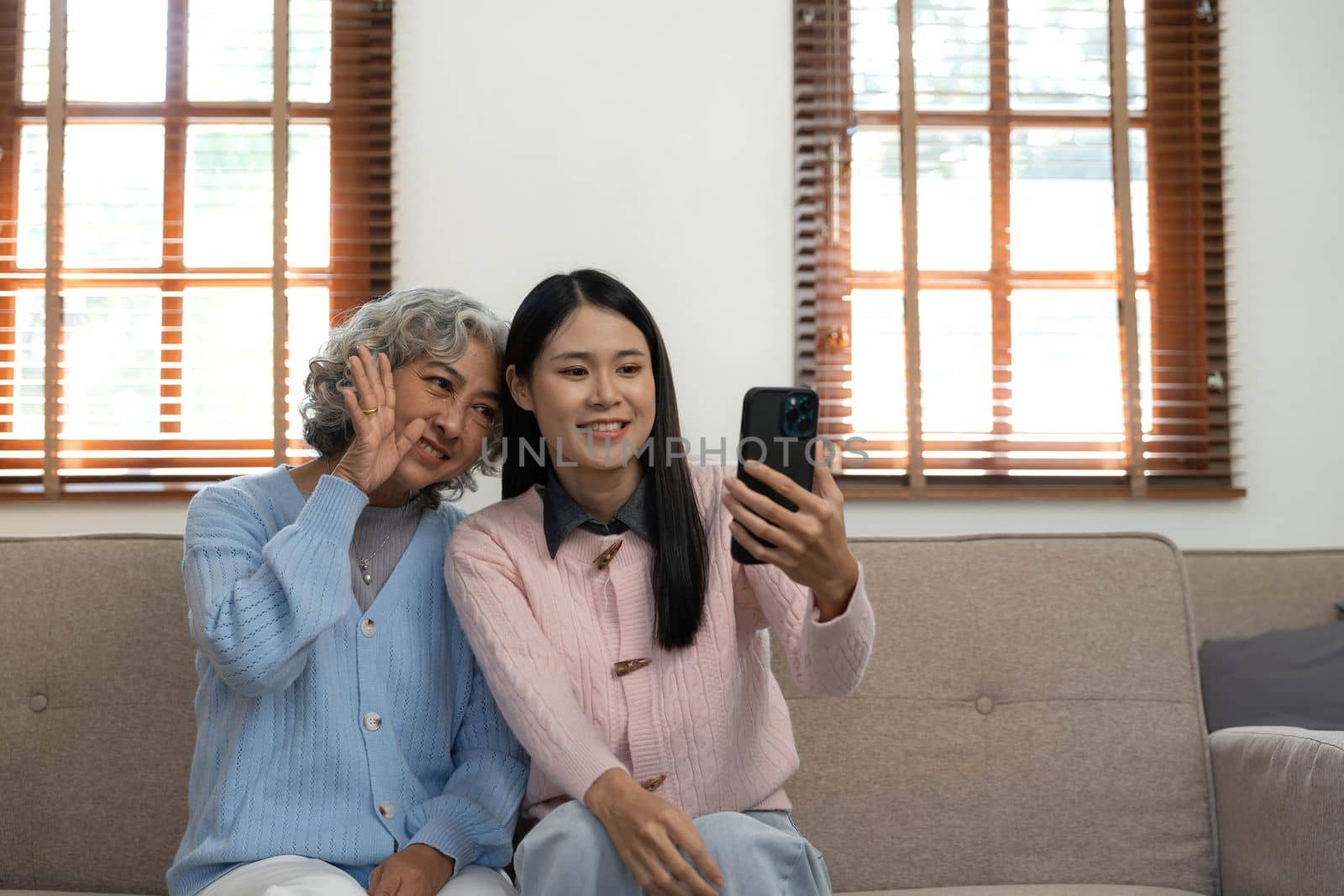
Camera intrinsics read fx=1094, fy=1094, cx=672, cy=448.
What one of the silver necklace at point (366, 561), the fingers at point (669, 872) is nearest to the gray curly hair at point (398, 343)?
the silver necklace at point (366, 561)

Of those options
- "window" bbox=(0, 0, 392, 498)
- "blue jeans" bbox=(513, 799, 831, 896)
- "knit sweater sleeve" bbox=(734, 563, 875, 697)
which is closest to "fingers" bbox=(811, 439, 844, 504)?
"knit sweater sleeve" bbox=(734, 563, 875, 697)

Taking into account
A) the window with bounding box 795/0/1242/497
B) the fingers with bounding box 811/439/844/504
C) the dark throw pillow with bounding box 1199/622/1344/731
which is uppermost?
the window with bounding box 795/0/1242/497

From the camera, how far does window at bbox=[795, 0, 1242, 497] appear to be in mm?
2988

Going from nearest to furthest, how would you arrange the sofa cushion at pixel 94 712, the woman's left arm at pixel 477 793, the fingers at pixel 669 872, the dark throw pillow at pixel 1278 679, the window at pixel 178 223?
the fingers at pixel 669 872 < the woman's left arm at pixel 477 793 < the sofa cushion at pixel 94 712 < the dark throw pillow at pixel 1278 679 < the window at pixel 178 223

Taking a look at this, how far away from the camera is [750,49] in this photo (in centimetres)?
299

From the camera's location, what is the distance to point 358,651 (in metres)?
1.58

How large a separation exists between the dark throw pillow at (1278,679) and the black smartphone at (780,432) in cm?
123

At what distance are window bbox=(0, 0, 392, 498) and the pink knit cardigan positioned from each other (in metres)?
1.55

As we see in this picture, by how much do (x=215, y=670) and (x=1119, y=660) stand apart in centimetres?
152

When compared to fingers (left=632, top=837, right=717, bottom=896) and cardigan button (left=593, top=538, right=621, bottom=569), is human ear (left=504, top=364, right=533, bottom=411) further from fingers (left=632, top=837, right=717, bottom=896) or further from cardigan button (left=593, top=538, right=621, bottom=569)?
fingers (left=632, top=837, right=717, bottom=896)

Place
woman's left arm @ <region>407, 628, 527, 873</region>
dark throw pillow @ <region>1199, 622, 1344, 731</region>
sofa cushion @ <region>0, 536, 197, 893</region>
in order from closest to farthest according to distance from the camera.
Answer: woman's left arm @ <region>407, 628, 527, 873</region> < sofa cushion @ <region>0, 536, 197, 893</region> < dark throw pillow @ <region>1199, 622, 1344, 731</region>

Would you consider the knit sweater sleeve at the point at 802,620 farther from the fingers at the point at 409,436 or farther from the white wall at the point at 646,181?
the white wall at the point at 646,181

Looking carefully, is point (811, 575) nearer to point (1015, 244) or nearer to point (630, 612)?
point (630, 612)

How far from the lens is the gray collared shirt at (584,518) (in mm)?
1639
